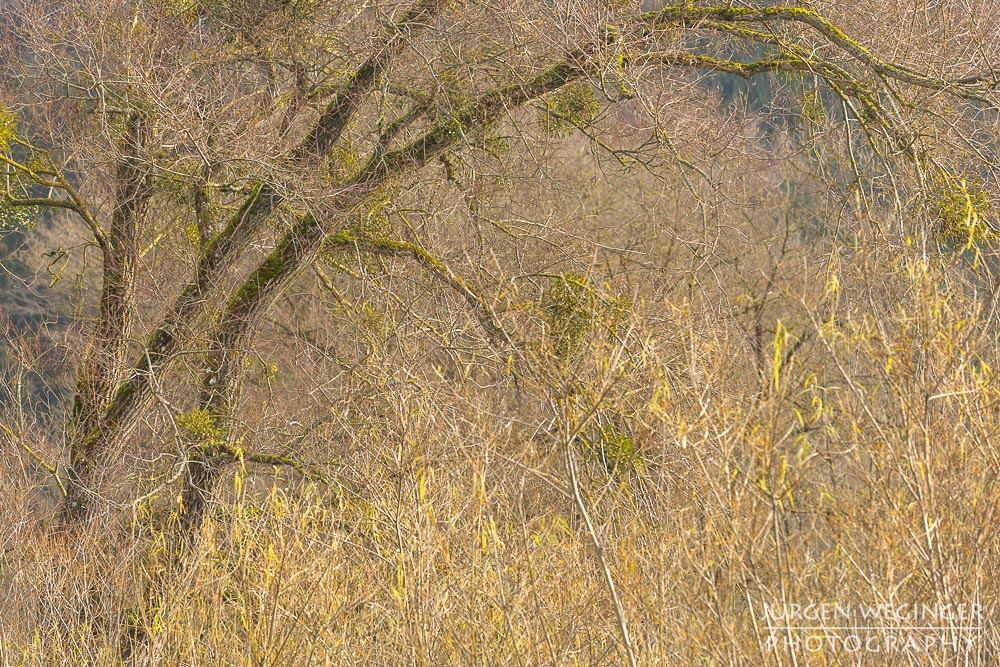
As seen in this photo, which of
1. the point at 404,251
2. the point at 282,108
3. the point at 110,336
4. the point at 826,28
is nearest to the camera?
the point at 826,28

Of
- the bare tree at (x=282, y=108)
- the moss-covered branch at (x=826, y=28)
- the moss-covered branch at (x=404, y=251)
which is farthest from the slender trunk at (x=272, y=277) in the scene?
the moss-covered branch at (x=826, y=28)

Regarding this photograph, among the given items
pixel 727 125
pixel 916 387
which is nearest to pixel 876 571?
pixel 916 387

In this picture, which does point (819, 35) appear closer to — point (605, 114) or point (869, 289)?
point (605, 114)

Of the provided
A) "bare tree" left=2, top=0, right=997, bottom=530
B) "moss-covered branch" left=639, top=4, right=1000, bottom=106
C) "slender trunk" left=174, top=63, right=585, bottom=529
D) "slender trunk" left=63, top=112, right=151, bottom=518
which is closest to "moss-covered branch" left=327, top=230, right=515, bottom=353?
"bare tree" left=2, top=0, right=997, bottom=530

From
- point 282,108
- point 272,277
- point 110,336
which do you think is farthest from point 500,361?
point 110,336

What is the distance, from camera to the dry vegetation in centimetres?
315

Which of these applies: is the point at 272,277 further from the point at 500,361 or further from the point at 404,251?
the point at 500,361

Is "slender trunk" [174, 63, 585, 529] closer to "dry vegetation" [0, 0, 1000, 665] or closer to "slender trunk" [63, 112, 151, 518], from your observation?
"dry vegetation" [0, 0, 1000, 665]

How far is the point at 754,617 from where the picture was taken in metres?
2.97

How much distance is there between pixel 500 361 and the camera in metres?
5.81

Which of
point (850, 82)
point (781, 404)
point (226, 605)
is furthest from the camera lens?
point (850, 82)

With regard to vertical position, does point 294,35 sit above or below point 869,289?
above

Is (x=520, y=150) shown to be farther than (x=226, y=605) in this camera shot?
Yes

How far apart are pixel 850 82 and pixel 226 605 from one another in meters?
4.19
